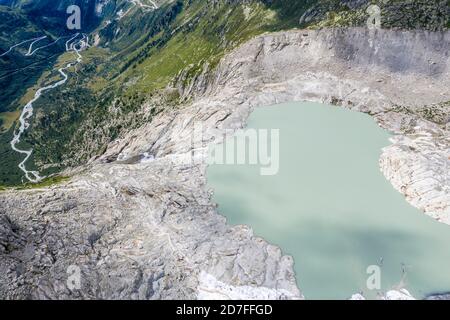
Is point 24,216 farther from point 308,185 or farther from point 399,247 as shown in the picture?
point 399,247

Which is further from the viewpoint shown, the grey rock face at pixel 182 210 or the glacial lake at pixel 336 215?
the glacial lake at pixel 336 215

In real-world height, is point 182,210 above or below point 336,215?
above

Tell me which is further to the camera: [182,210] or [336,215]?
[182,210]

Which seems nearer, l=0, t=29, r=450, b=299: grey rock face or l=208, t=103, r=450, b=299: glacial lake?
l=0, t=29, r=450, b=299: grey rock face
